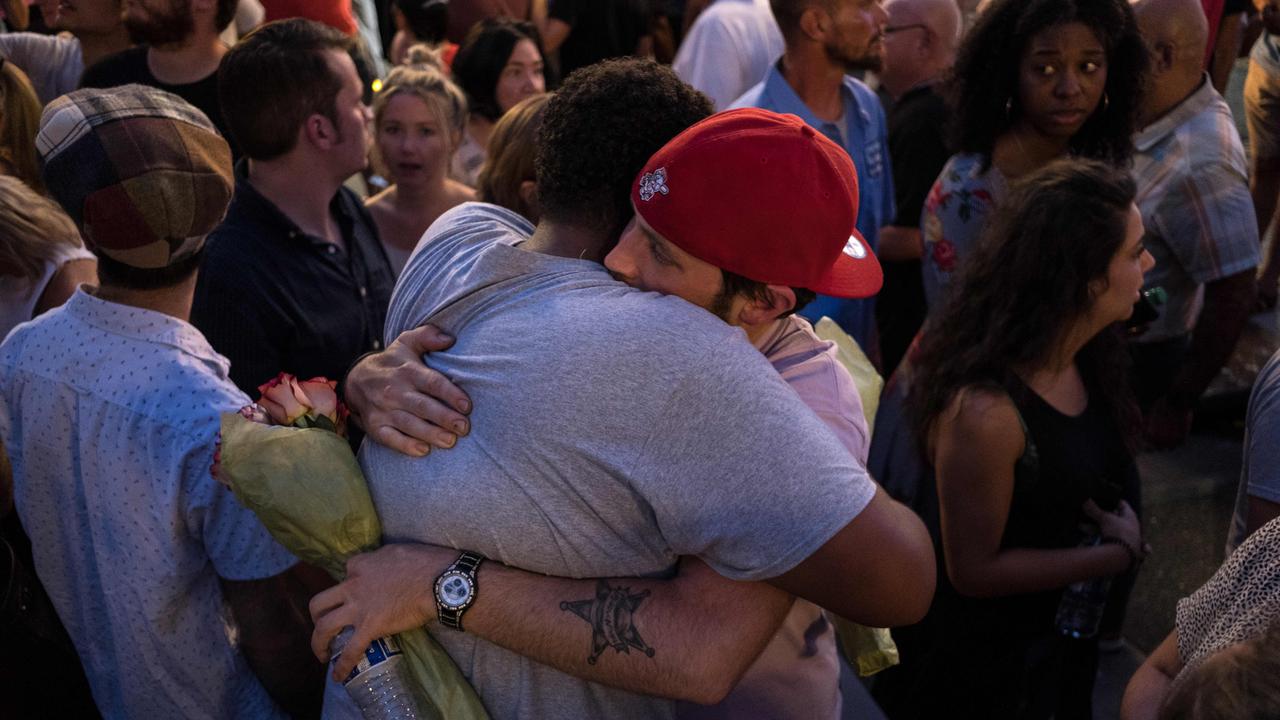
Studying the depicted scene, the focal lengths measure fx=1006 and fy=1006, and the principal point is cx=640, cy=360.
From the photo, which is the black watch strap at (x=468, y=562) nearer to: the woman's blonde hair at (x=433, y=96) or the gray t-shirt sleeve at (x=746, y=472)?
the gray t-shirt sleeve at (x=746, y=472)

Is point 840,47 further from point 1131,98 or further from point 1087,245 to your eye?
Result: point 1087,245

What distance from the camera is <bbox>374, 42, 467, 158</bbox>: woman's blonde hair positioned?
4.09 m

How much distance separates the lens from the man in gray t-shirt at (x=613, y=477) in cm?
130

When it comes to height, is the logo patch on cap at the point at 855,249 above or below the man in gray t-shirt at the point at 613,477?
above

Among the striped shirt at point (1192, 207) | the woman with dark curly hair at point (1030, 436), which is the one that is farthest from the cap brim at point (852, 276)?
the striped shirt at point (1192, 207)

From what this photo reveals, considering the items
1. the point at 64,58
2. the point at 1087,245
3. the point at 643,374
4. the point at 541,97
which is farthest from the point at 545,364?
the point at 64,58

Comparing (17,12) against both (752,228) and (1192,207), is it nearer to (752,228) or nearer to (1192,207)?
(752,228)

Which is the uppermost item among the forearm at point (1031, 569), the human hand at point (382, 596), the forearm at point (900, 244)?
the human hand at point (382, 596)

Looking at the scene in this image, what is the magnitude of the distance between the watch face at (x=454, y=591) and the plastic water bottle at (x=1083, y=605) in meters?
1.78

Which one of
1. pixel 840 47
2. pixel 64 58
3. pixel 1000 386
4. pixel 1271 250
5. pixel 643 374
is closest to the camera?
pixel 643 374

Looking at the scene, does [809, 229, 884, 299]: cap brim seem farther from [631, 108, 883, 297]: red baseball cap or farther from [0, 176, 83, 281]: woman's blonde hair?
[0, 176, 83, 281]: woman's blonde hair

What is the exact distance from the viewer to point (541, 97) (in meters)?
3.18

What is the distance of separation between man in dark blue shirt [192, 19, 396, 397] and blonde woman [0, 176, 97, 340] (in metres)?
0.35

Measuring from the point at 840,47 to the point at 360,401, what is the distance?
2.89 m
